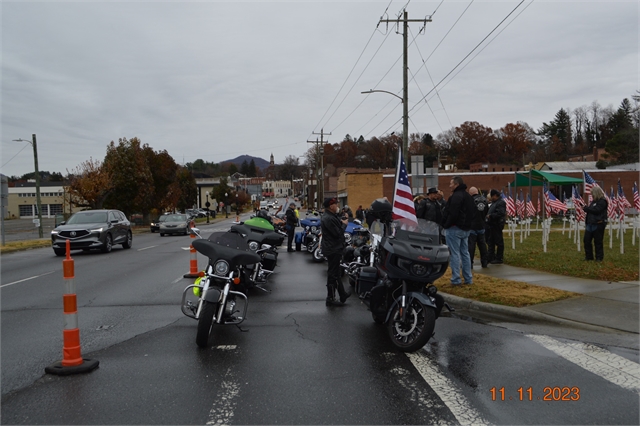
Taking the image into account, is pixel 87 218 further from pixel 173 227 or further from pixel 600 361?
pixel 600 361

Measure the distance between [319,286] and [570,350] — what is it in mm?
5832

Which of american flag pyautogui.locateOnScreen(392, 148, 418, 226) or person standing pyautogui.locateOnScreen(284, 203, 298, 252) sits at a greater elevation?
american flag pyautogui.locateOnScreen(392, 148, 418, 226)

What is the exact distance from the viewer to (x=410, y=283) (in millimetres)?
6367

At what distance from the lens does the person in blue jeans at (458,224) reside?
31.8 ft

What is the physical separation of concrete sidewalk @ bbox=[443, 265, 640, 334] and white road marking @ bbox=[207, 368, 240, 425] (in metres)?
4.73

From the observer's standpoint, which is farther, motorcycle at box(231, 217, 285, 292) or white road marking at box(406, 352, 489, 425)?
motorcycle at box(231, 217, 285, 292)

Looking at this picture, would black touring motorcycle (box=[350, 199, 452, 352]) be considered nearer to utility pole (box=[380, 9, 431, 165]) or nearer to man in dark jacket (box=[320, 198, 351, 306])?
man in dark jacket (box=[320, 198, 351, 306])

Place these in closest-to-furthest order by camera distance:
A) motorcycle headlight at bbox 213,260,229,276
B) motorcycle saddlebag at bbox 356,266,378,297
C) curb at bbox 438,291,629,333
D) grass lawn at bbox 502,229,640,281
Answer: motorcycle headlight at bbox 213,260,229,276 < curb at bbox 438,291,629,333 < motorcycle saddlebag at bbox 356,266,378,297 < grass lawn at bbox 502,229,640,281

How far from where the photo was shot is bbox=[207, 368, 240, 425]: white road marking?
420 centimetres

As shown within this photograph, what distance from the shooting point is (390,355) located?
5992mm

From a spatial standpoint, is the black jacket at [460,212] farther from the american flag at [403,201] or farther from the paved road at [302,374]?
the paved road at [302,374]
